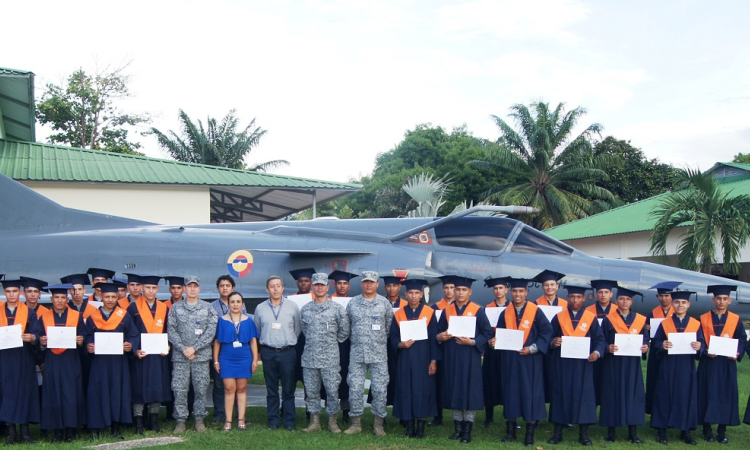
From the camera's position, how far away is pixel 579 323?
24.7ft

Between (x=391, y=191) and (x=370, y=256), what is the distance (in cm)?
4496

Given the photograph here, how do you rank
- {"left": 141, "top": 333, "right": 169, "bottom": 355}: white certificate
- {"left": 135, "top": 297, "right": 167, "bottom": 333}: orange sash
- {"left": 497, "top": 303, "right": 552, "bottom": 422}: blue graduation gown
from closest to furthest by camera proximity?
1. {"left": 497, "top": 303, "right": 552, "bottom": 422}: blue graduation gown
2. {"left": 141, "top": 333, "right": 169, "bottom": 355}: white certificate
3. {"left": 135, "top": 297, "right": 167, "bottom": 333}: orange sash

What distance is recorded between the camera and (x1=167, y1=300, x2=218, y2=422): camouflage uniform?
7.67 m

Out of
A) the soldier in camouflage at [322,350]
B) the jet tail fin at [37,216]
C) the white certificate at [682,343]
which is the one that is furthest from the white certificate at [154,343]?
the white certificate at [682,343]

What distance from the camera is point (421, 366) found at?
7.65 meters

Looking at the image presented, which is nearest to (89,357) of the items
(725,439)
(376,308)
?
(376,308)

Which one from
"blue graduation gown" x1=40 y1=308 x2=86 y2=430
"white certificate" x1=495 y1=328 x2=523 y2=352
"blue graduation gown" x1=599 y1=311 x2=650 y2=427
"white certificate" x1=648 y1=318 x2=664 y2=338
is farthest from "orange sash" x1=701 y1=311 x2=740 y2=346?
"blue graduation gown" x1=40 y1=308 x2=86 y2=430

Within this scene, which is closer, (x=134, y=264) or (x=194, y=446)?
(x=194, y=446)

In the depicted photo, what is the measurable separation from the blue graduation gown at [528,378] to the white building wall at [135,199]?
49.6 feet

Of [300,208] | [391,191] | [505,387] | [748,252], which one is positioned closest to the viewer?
[505,387]

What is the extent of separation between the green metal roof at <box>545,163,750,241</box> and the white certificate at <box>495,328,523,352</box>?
1963 centimetres

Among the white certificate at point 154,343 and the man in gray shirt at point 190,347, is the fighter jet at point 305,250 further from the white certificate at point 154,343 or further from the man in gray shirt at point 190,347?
the white certificate at point 154,343

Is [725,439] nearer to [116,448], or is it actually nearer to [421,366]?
[421,366]

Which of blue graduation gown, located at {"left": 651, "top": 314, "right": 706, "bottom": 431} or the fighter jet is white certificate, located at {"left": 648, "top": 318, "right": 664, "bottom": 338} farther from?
the fighter jet
